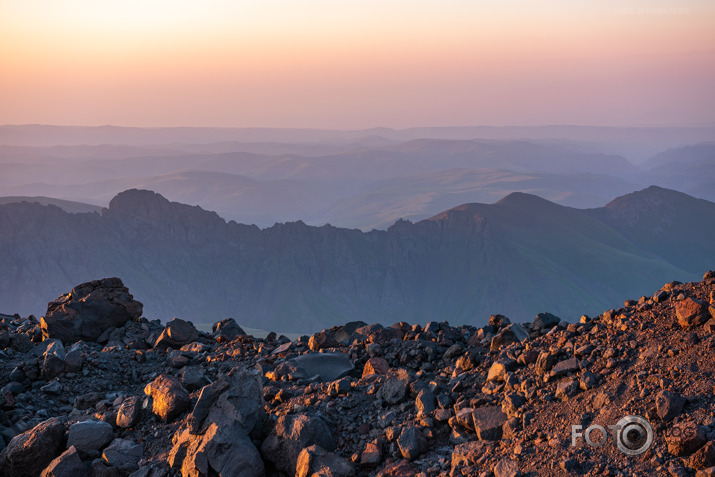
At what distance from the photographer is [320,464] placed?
31.6 feet

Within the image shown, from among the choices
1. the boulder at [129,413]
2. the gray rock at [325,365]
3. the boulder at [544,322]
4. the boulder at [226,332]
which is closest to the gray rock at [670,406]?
the boulder at [544,322]

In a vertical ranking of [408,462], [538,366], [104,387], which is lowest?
[104,387]

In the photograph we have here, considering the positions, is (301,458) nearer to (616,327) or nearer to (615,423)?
(615,423)

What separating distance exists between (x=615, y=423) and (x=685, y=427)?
34.9 inches

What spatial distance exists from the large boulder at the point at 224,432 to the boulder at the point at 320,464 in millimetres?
763

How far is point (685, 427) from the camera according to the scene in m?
7.84

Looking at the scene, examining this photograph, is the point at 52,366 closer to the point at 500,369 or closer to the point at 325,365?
the point at 325,365

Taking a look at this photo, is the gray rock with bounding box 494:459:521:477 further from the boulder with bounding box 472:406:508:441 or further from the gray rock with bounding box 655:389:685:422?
the gray rock with bounding box 655:389:685:422

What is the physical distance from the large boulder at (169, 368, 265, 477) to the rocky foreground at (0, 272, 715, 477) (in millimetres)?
21

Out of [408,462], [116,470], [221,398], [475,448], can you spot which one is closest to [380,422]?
[408,462]

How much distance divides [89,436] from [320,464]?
14.8 ft

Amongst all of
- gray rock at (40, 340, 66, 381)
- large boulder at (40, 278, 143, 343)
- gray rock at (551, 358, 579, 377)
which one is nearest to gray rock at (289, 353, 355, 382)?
gray rock at (551, 358, 579, 377)

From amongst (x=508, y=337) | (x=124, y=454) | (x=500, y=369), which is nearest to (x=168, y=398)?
(x=124, y=454)

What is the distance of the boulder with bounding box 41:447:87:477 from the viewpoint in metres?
10.8
